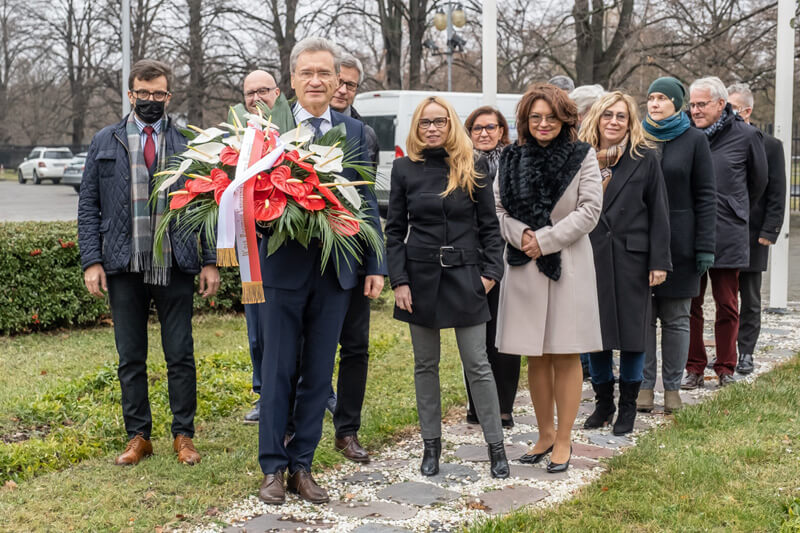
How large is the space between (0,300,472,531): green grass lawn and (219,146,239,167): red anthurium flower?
162cm

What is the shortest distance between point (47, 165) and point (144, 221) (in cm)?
3937

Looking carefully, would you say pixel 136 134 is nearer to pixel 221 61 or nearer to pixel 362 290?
pixel 362 290

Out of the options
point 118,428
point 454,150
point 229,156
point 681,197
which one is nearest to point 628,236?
point 681,197

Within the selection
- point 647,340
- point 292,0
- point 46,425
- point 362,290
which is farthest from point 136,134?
point 292,0

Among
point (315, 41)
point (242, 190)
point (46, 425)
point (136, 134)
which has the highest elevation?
point (315, 41)

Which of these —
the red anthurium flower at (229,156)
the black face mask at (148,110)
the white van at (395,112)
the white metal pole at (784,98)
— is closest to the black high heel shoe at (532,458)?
the red anthurium flower at (229,156)

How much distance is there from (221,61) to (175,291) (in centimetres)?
2390

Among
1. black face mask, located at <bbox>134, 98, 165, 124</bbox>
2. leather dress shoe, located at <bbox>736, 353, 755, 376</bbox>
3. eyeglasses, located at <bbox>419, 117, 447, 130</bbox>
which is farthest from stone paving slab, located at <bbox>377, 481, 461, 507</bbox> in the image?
leather dress shoe, located at <bbox>736, 353, 755, 376</bbox>

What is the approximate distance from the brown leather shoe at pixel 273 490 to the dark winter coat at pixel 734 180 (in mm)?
3925

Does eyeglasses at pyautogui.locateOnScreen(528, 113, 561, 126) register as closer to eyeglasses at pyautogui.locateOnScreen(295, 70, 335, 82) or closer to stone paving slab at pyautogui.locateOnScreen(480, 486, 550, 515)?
eyeglasses at pyautogui.locateOnScreen(295, 70, 335, 82)

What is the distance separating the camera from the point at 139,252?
468 cm

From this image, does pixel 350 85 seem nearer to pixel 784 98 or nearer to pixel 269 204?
pixel 269 204

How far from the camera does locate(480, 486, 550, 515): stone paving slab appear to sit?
432cm

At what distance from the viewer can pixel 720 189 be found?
269 inches
